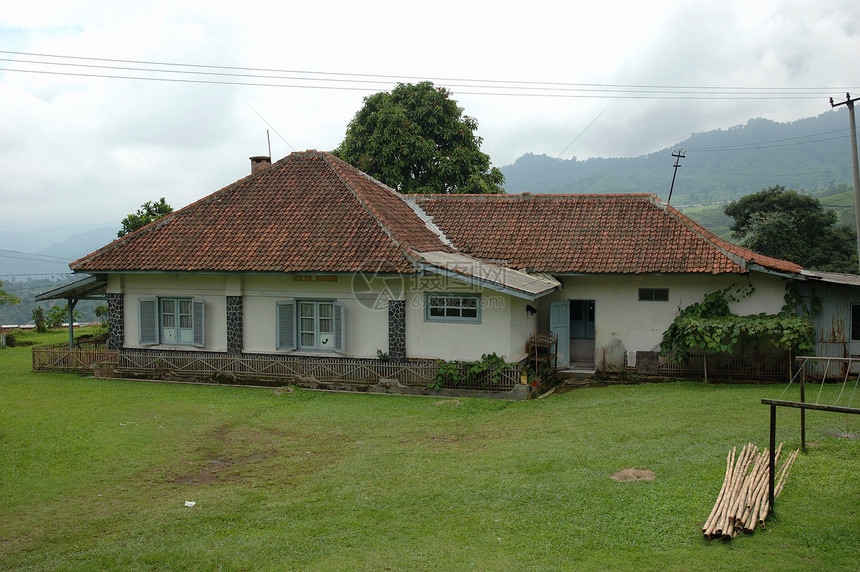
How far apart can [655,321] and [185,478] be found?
1238cm

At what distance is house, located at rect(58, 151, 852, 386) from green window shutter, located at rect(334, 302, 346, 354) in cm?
3

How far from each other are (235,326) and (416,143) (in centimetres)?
1423

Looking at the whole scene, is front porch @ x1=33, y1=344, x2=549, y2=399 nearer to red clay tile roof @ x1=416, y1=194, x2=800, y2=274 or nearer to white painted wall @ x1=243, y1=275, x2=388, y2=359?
white painted wall @ x1=243, y1=275, x2=388, y2=359

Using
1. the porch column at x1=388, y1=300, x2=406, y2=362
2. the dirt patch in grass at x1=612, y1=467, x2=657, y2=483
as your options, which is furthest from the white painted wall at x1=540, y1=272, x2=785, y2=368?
the dirt patch in grass at x1=612, y1=467, x2=657, y2=483

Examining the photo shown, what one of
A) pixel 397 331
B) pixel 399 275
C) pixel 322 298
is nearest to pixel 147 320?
pixel 322 298

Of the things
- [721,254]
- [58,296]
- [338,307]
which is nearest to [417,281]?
[338,307]

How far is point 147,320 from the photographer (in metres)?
19.1

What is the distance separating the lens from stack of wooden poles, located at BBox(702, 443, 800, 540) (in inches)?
278

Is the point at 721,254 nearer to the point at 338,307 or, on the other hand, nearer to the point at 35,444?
the point at 338,307

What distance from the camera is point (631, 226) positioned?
1933 cm

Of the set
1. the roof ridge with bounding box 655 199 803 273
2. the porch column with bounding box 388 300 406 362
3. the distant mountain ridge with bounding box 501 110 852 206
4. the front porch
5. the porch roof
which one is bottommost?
the front porch

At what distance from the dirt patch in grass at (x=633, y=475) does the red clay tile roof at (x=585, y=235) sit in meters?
8.75

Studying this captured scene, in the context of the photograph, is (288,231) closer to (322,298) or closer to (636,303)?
(322,298)

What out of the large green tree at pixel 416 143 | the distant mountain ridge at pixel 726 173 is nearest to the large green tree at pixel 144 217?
the large green tree at pixel 416 143
